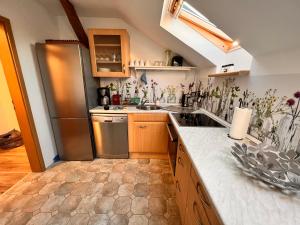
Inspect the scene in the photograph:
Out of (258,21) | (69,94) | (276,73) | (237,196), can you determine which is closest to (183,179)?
(237,196)

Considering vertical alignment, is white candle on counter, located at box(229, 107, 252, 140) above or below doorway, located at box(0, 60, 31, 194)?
above

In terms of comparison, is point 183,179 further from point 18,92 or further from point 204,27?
point 18,92

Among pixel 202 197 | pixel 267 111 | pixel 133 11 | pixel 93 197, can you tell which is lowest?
pixel 93 197

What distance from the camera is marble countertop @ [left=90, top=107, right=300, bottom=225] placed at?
0.52m

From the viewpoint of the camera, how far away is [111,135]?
2193mm

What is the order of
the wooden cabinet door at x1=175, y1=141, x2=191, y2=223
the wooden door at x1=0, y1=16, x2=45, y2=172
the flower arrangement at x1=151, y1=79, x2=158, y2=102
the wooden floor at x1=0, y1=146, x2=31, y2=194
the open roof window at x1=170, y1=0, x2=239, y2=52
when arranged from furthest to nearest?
the flower arrangement at x1=151, y1=79, x2=158, y2=102 < the wooden floor at x1=0, y1=146, x2=31, y2=194 < the open roof window at x1=170, y1=0, x2=239, y2=52 < the wooden door at x1=0, y1=16, x2=45, y2=172 < the wooden cabinet door at x1=175, y1=141, x2=191, y2=223

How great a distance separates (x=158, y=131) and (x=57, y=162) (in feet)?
5.52

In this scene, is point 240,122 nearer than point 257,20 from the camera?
No

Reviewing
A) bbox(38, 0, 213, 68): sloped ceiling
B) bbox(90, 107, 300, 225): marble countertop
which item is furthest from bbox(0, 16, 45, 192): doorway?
bbox(90, 107, 300, 225): marble countertop

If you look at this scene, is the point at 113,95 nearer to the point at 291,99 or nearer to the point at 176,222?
the point at 176,222

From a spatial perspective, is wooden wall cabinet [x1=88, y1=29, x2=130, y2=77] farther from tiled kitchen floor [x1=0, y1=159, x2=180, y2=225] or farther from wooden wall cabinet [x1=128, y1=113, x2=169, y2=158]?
tiled kitchen floor [x1=0, y1=159, x2=180, y2=225]

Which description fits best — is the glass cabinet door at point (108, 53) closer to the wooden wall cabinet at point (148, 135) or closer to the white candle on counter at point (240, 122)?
the wooden wall cabinet at point (148, 135)

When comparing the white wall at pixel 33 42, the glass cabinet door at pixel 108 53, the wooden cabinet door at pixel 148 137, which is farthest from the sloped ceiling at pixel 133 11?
the wooden cabinet door at pixel 148 137

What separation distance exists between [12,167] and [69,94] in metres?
1.41
